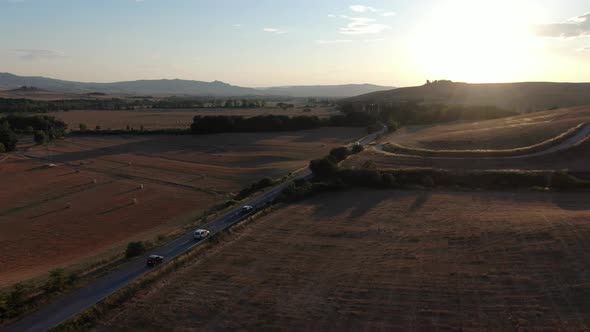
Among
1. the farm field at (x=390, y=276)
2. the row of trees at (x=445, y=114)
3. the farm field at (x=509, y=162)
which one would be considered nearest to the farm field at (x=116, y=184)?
the farm field at (x=390, y=276)

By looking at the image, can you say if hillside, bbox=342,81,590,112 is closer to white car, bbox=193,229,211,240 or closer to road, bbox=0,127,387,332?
white car, bbox=193,229,211,240

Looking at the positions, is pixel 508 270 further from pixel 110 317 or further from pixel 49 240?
pixel 49 240

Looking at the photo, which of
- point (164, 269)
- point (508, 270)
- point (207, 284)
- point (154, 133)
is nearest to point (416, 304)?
point (508, 270)

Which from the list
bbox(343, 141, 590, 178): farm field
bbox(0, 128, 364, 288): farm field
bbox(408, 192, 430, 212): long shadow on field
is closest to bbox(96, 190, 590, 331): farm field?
bbox(408, 192, 430, 212): long shadow on field

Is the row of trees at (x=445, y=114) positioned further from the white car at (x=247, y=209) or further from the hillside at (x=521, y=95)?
the white car at (x=247, y=209)

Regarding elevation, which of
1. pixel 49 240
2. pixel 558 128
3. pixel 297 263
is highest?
pixel 558 128

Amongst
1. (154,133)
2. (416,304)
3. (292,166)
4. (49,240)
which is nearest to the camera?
(416,304)

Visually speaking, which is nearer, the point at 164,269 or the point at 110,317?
the point at 110,317
